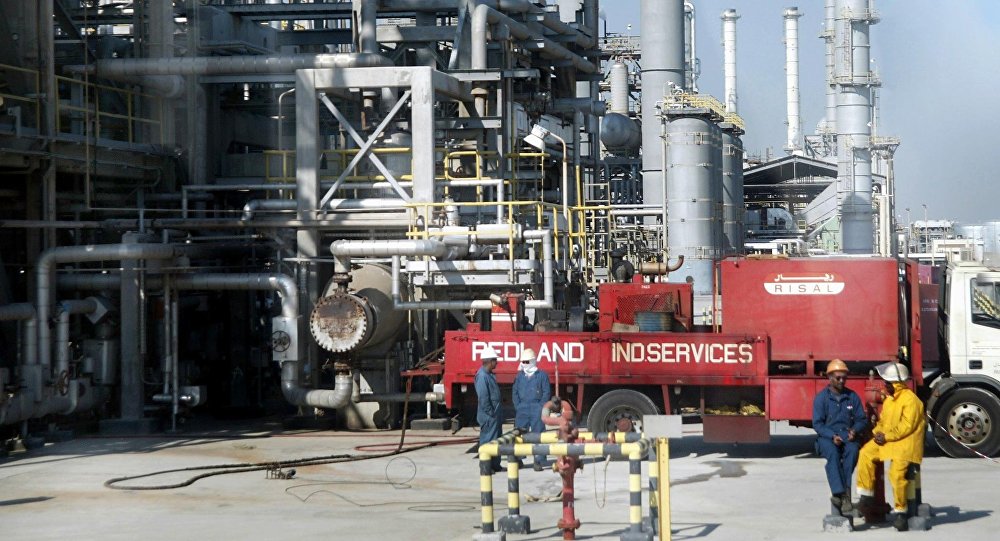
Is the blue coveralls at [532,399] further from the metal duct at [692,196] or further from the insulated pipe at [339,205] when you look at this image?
the metal duct at [692,196]

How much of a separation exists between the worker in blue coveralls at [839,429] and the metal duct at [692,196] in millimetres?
36364

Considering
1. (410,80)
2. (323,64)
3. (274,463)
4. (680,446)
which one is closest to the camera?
(274,463)

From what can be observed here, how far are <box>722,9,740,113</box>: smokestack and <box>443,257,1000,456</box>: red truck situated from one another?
8788 centimetres

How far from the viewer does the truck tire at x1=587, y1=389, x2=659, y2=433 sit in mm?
18156

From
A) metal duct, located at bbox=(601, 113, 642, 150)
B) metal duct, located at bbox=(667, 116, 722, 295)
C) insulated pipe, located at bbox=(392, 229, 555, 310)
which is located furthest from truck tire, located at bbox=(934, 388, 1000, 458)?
metal duct, located at bbox=(601, 113, 642, 150)

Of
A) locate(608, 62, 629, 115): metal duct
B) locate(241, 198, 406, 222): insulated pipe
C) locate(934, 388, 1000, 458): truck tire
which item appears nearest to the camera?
locate(934, 388, 1000, 458): truck tire

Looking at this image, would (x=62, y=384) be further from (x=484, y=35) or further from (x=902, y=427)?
(x=902, y=427)

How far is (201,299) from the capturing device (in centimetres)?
2591

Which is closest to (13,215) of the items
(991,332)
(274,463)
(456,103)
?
(274,463)

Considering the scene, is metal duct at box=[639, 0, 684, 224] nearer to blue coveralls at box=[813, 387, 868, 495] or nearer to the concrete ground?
the concrete ground

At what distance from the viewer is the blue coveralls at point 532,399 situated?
16.7 meters

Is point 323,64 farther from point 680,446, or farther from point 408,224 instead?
point 680,446

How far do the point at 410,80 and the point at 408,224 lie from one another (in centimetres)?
255

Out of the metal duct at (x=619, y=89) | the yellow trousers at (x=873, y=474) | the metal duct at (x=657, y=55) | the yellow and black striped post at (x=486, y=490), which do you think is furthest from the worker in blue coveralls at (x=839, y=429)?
the metal duct at (x=619, y=89)
